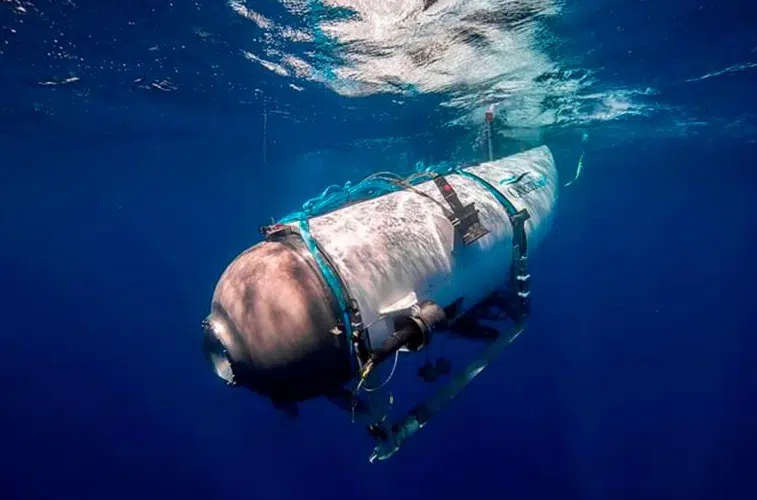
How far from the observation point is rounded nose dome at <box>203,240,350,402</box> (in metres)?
2.72

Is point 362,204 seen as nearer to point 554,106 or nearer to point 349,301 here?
point 349,301

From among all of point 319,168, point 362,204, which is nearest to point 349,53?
point 362,204

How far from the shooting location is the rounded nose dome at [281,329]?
8.93 feet

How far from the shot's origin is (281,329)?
2.72 m

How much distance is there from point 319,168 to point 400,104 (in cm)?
1653

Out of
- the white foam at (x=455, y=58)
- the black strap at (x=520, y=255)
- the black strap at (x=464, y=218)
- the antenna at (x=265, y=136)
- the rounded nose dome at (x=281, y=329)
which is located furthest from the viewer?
the antenna at (x=265, y=136)

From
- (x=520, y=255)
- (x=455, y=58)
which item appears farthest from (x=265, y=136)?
(x=520, y=255)

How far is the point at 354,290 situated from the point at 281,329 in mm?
589

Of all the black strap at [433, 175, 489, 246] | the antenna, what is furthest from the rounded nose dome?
the antenna

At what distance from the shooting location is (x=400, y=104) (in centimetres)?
1262

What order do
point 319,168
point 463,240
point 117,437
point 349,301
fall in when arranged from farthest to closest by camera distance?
point 319,168 < point 117,437 < point 463,240 < point 349,301

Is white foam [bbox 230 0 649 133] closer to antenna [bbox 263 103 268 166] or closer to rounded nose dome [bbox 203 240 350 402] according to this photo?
antenna [bbox 263 103 268 166]

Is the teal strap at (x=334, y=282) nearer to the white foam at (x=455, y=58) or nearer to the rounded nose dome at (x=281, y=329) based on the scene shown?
the rounded nose dome at (x=281, y=329)

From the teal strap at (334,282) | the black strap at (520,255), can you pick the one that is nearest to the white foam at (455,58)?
the black strap at (520,255)
